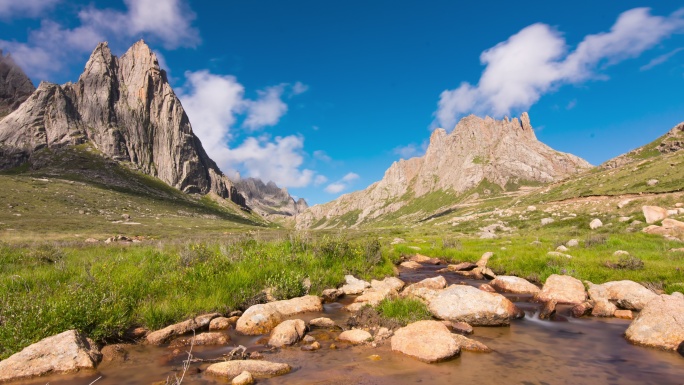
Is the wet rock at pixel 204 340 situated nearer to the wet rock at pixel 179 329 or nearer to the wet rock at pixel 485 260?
the wet rock at pixel 179 329

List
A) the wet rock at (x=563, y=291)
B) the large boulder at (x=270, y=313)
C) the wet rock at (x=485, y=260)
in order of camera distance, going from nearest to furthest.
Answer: the large boulder at (x=270, y=313) → the wet rock at (x=563, y=291) → the wet rock at (x=485, y=260)

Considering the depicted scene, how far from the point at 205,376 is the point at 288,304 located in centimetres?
515

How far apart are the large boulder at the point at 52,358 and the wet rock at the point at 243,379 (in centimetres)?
353

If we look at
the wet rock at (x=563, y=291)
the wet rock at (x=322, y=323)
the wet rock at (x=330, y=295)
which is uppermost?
the wet rock at (x=563, y=291)

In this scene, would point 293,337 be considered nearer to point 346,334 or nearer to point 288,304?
point 346,334

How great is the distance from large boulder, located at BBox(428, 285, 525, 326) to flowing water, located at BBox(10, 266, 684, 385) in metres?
0.64

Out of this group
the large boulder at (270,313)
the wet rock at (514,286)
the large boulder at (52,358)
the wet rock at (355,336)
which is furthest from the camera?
the wet rock at (514,286)

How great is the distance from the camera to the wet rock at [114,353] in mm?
7816

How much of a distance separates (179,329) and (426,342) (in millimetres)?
6994

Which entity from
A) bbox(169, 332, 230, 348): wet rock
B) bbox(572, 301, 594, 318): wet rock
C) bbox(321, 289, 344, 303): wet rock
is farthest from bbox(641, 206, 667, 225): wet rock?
bbox(169, 332, 230, 348): wet rock

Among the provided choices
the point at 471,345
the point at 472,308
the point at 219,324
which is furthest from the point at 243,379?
the point at 472,308

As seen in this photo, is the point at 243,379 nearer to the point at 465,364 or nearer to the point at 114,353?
the point at 114,353

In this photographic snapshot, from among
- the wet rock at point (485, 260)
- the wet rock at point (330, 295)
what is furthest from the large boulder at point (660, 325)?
the wet rock at point (485, 260)

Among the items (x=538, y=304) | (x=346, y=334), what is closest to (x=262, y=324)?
(x=346, y=334)
